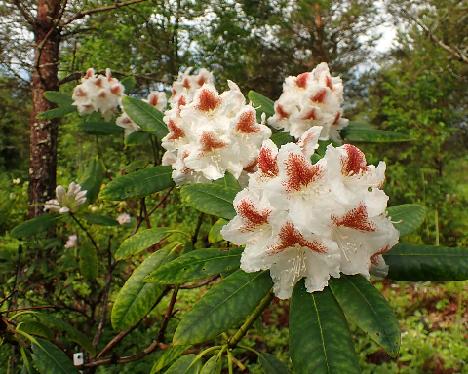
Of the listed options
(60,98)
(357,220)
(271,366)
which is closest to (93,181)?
(60,98)

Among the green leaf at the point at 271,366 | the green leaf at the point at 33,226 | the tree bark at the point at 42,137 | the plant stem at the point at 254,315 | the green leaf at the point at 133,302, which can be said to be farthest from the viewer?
the tree bark at the point at 42,137

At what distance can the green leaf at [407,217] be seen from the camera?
3.22ft

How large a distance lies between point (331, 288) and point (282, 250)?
0.11 metres

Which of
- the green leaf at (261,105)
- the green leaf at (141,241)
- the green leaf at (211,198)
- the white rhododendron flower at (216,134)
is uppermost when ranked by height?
the green leaf at (261,105)

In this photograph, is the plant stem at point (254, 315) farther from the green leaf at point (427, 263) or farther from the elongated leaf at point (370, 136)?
the elongated leaf at point (370, 136)

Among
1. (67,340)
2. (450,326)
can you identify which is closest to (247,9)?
(450,326)

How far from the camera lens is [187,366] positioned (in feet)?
Answer: 3.80

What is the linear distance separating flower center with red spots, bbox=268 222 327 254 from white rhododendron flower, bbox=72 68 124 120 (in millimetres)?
1400

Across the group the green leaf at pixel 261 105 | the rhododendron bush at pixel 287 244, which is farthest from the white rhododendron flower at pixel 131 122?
the rhododendron bush at pixel 287 244

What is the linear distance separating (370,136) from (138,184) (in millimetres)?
757

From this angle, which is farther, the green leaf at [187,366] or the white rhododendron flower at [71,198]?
the white rhododendron flower at [71,198]

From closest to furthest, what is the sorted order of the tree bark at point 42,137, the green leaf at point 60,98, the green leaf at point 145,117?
the green leaf at point 145,117 → the green leaf at point 60,98 → the tree bark at point 42,137

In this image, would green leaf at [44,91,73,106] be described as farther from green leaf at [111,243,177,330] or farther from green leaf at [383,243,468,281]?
A: green leaf at [383,243,468,281]

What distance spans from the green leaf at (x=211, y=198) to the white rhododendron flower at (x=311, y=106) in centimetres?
47
